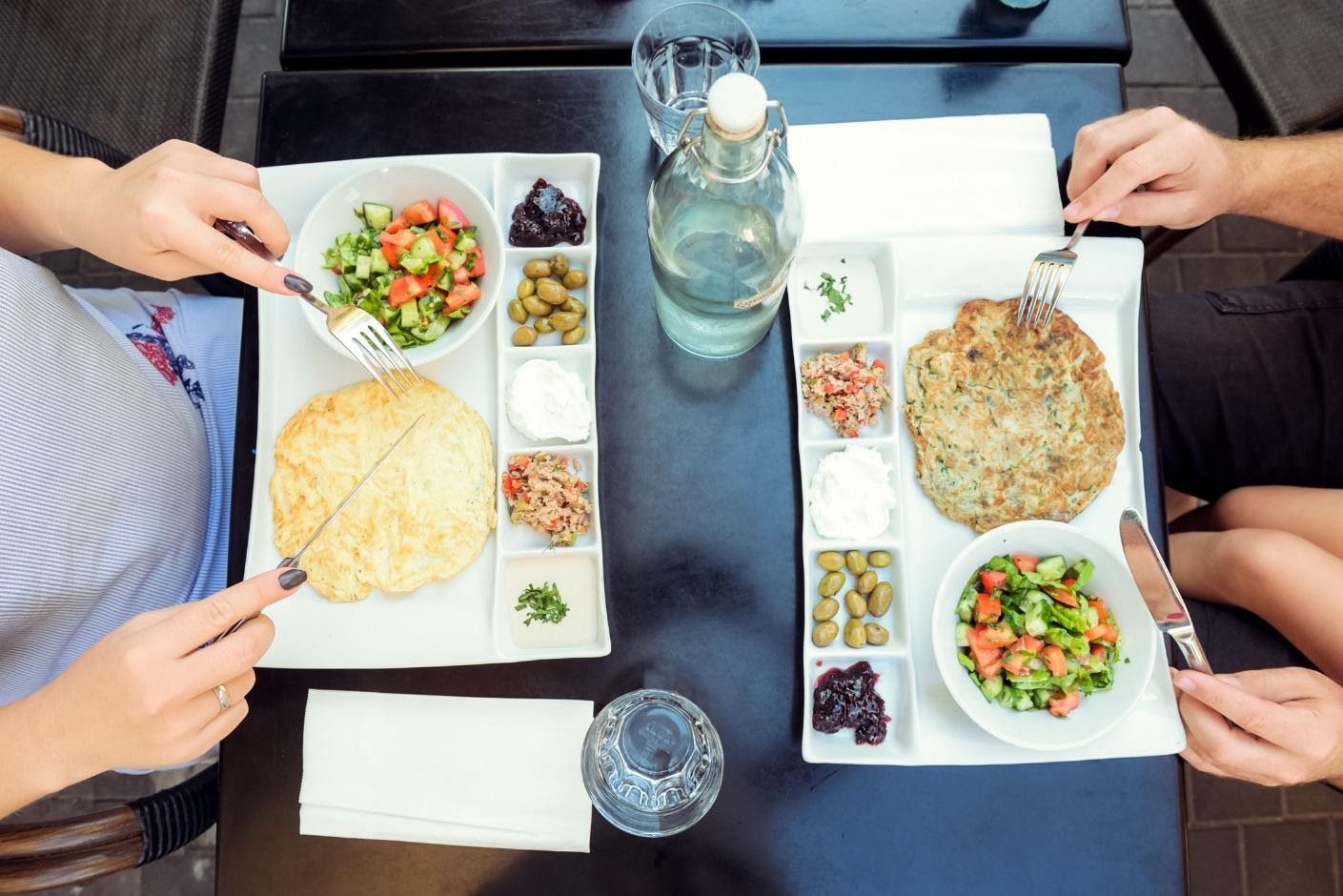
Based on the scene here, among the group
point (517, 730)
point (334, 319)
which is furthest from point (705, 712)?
point (334, 319)

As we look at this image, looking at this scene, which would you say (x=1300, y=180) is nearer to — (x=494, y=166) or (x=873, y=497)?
(x=873, y=497)

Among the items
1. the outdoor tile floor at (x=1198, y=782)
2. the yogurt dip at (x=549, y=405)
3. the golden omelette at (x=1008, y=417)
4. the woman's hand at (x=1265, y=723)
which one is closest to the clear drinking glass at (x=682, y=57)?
the yogurt dip at (x=549, y=405)

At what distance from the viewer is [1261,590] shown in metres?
1.57

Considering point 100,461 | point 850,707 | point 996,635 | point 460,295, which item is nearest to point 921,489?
point 996,635

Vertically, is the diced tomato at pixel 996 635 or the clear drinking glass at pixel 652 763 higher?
the diced tomato at pixel 996 635

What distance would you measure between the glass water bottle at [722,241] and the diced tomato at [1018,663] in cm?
67

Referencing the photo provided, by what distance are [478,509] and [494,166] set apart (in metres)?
0.60

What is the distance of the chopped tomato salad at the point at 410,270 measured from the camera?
142 centimetres

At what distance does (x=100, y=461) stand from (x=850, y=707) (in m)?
1.27

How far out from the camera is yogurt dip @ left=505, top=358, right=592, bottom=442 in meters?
1.42

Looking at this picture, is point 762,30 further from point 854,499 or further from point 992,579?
point 992,579

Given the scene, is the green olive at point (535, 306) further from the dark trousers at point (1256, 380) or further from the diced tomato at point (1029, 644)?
the dark trousers at point (1256, 380)

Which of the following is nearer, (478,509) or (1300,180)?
(478,509)

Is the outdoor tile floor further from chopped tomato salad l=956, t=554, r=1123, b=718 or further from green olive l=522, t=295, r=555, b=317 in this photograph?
green olive l=522, t=295, r=555, b=317
